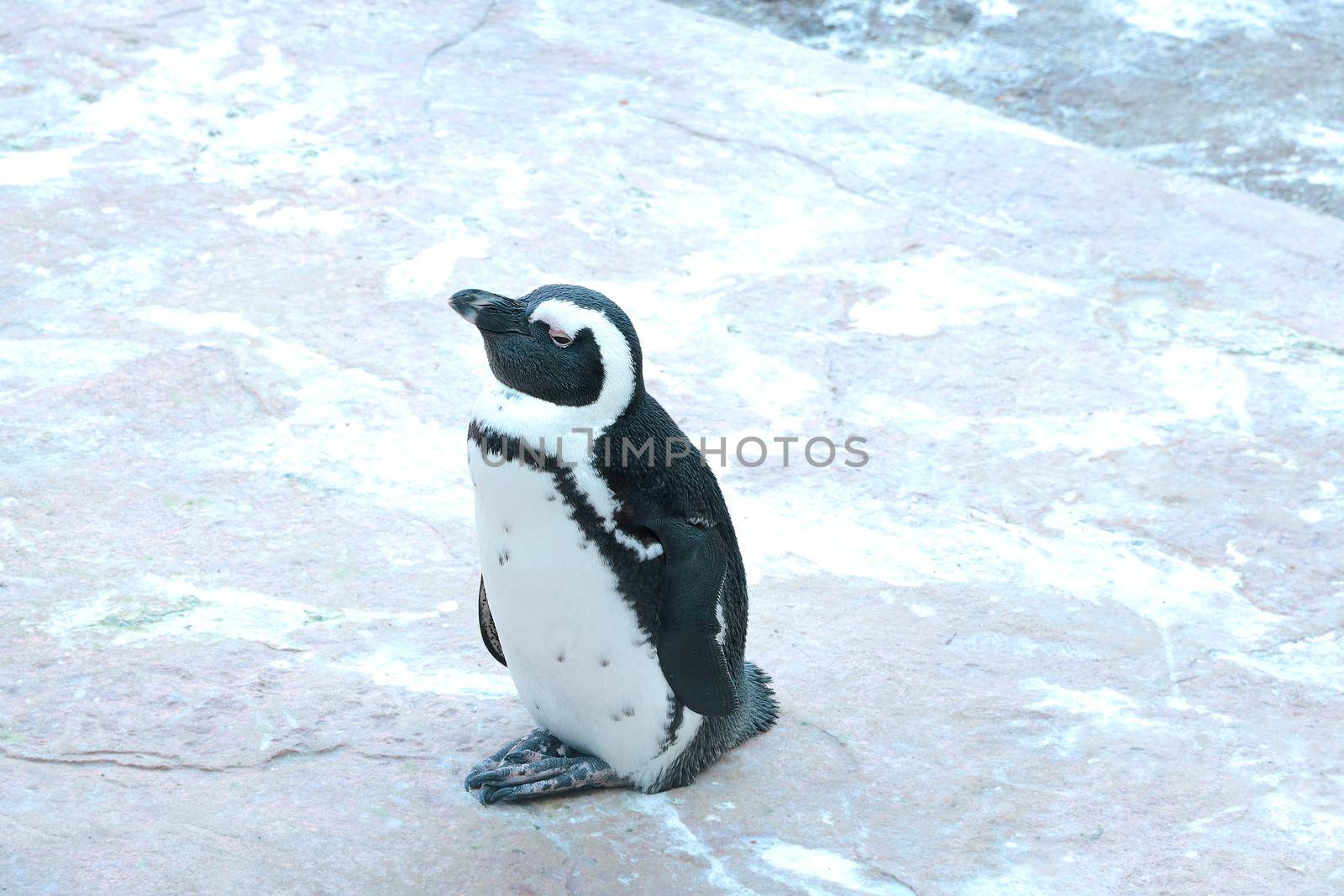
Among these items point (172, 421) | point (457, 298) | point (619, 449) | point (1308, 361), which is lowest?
point (172, 421)

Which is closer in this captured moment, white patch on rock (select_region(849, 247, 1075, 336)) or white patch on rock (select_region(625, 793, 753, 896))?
white patch on rock (select_region(625, 793, 753, 896))

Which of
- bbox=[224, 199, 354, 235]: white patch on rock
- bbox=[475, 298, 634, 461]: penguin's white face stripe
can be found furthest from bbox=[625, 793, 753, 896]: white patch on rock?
bbox=[224, 199, 354, 235]: white patch on rock

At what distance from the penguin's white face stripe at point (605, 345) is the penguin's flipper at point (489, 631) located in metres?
0.45

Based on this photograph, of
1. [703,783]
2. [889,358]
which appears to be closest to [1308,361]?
[889,358]

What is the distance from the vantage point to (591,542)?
2232 millimetres

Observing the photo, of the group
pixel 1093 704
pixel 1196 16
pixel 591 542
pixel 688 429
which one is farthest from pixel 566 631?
pixel 1196 16

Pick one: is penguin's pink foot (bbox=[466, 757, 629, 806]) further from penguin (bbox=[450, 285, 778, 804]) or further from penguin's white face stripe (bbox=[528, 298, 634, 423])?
penguin's white face stripe (bbox=[528, 298, 634, 423])

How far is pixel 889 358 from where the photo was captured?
4133 mm

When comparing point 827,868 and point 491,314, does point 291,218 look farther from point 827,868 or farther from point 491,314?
point 827,868

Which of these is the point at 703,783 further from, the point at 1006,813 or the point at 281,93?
the point at 281,93

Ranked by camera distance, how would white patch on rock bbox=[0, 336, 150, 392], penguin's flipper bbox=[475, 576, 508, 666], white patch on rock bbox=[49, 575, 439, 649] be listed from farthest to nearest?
white patch on rock bbox=[0, 336, 150, 392] → white patch on rock bbox=[49, 575, 439, 649] → penguin's flipper bbox=[475, 576, 508, 666]

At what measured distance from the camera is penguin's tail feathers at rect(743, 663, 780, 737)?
267cm

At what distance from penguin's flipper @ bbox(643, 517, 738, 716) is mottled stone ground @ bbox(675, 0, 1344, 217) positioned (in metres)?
3.93

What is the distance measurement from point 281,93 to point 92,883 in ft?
11.9
